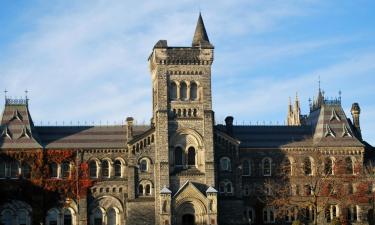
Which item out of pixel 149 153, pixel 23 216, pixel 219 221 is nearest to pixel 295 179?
pixel 219 221

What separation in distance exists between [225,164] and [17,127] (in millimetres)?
23031

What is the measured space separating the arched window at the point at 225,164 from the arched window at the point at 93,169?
13639 mm

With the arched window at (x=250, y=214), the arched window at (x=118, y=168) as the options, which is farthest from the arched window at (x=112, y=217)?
the arched window at (x=250, y=214)

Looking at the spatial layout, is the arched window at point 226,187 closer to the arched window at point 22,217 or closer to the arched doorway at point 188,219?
the arched doorway at point 188,219

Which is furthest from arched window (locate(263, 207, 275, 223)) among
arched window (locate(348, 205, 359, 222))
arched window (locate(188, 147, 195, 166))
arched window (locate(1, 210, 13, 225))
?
arched window (locate(1, 210, 13, 225))

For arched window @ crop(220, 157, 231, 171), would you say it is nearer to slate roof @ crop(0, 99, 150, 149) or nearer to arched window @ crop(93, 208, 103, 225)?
slate roof @ crop(0, 99, 150, 149)

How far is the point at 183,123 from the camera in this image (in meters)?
81.1

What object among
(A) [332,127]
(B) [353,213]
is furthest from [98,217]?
(A) [332,127]

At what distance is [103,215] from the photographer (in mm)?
81500

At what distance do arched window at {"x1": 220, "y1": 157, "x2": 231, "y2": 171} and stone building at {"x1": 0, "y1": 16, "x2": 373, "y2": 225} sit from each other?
0.11 m

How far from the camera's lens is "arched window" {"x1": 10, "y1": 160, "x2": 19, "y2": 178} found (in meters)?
80.6

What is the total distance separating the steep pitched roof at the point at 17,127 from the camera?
267ft

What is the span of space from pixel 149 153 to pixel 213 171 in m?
7.09

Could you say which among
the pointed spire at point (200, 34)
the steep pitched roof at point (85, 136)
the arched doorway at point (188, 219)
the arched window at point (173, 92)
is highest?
the pointed spire at point (200, 34)
